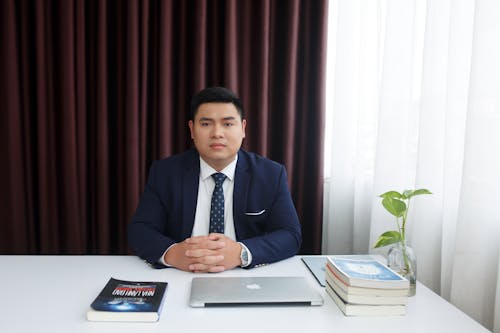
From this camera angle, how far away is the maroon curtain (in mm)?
2223

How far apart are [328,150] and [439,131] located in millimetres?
886

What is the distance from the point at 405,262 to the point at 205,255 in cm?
63

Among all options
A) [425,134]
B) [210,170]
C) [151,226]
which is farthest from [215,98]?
[425,134]

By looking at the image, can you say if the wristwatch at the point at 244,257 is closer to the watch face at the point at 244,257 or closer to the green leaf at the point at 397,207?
the watch face at the point at 244,257

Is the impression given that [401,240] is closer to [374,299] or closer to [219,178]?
[374,299]

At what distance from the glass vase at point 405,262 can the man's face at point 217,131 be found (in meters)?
0.79

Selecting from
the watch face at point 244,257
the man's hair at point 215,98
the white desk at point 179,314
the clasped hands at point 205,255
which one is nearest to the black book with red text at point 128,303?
the white desk at point 179,314

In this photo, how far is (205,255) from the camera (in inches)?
53.9

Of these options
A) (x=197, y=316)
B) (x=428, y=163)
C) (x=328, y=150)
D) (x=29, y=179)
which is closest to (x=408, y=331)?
(x=197, y=316)

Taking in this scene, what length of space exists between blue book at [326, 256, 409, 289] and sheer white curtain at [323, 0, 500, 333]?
417 mm

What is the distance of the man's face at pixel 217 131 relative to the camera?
68.3 inches

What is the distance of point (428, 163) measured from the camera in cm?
165

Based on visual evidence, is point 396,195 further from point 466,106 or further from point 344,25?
point 344,25

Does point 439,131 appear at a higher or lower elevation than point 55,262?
higher
